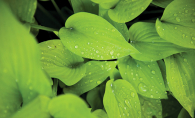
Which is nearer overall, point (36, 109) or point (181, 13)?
point (36, 109)

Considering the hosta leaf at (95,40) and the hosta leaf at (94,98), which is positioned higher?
the hosta leaf at (95,40)

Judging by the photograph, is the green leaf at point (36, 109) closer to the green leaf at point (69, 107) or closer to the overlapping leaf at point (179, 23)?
the green leaf at point (69, 107)

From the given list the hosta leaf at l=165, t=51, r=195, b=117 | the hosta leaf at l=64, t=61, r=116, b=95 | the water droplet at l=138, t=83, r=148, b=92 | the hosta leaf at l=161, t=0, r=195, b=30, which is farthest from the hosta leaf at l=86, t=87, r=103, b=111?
the hosta leaf at l=161, t=0, r=195, b=30

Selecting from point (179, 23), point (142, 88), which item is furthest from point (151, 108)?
point (179, 23)

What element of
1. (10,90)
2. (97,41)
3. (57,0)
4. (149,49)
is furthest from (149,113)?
(57,0)

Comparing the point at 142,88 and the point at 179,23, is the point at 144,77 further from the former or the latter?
the point at 179,23

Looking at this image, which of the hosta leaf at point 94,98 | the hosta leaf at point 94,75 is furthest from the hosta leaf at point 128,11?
the hosta leaf at point 94,98
